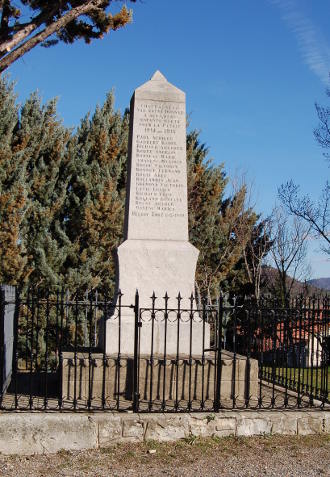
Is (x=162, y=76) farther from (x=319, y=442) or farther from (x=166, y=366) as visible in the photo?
(x=319, y=442)

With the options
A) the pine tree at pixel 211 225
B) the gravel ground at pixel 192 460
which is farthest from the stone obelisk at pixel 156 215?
the pine tree at pixel 211 225

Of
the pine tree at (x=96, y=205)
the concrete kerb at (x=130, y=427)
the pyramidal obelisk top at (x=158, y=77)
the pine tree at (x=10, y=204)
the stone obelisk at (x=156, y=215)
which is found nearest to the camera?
the concrete kerb at (x=130, y=427)

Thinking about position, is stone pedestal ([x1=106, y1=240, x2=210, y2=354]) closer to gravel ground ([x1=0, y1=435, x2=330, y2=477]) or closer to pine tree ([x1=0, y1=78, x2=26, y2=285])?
gravel ground ([x1=0, y1=435, x2=330, y2=477])

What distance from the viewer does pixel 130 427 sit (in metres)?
6.36

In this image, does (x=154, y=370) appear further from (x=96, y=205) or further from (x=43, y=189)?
(x=43, y=189)

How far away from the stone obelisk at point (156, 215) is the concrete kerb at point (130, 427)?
4.60 feet

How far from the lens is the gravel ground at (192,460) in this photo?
18.3ft

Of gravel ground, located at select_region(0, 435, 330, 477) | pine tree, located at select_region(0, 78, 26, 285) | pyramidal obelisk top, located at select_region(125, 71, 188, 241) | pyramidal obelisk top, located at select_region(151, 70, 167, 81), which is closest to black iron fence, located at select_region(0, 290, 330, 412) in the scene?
gravel ground, located at select_region(0, 435, 330, 477)

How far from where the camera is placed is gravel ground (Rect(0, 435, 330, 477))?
5574mm

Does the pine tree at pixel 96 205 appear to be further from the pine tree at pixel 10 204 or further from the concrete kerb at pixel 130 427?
the concrete kerb at pixel 130 427

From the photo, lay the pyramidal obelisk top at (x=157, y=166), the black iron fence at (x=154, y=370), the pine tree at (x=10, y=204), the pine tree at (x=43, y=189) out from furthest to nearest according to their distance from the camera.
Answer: the pine tree at (x=43, y=189), the pine tree at (x=10, y=204), the pyramidal obelisk top at (x=157, y=166), the black iron fence at (x=154, y=370)

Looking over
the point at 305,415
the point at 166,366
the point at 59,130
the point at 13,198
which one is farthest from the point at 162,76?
the point at 59,130

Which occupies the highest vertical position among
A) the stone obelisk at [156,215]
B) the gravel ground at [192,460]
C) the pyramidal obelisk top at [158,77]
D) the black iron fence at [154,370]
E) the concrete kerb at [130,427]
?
the pyramidal obelisk top at [158,77]

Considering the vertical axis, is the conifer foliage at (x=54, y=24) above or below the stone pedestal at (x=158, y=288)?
above
